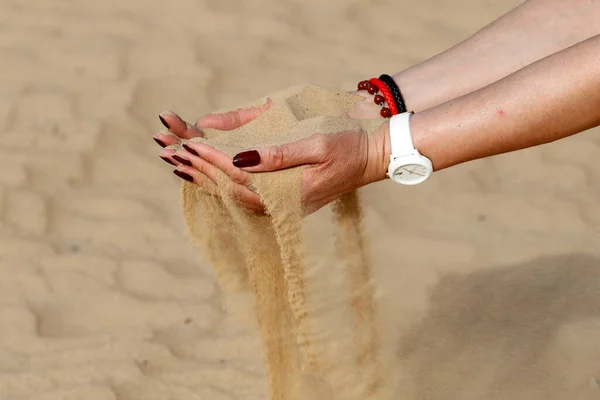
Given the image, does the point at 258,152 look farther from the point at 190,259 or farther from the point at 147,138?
the point at 147,138

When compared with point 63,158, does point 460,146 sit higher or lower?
lower

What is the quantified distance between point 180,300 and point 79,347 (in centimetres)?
36

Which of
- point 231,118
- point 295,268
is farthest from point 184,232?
point 295,268

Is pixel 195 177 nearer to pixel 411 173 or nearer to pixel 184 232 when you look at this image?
pixel 411 173

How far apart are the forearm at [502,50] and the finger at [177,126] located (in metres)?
0.58

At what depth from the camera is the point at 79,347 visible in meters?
2.46

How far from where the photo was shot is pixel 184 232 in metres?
2.92

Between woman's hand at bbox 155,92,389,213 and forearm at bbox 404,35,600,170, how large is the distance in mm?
58

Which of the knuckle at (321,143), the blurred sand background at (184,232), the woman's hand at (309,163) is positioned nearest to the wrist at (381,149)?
the woman's hand at (309,163)

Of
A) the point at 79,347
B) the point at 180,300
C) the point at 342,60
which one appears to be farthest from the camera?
the point at 342,60

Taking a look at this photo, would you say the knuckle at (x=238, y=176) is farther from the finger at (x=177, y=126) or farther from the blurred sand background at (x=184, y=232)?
the blurred sand background at (x=184, y=232)

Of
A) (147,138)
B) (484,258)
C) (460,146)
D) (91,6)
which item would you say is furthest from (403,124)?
(91,6)

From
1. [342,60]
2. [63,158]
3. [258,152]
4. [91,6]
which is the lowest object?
[258,152]

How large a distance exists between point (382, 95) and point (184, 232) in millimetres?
1090
